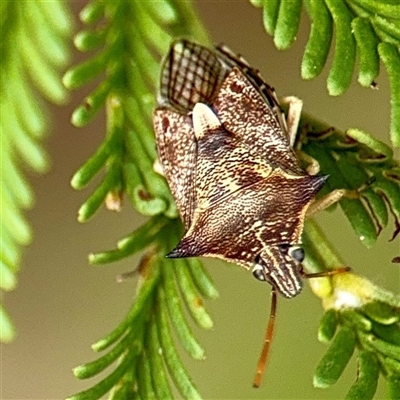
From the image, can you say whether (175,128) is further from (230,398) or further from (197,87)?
(230,398)

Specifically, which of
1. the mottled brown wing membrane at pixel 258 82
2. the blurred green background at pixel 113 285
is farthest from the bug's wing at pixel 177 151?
the blurred green background at pixel 113 285

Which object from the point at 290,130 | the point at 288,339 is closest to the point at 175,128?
the point at 290,130

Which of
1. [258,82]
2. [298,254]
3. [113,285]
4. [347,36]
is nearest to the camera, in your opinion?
[347,36]

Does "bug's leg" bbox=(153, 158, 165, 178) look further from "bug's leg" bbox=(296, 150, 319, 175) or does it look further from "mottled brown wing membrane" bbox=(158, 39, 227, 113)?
"bug's leg" bbox=(296, 150, 319, 175)

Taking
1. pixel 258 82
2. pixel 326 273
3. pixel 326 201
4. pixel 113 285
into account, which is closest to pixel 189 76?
pixel 258 82

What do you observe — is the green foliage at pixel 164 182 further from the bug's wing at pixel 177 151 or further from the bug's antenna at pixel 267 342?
the bug's antenna at pixel 267 342

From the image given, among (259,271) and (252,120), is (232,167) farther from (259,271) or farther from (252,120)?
(259,271)
